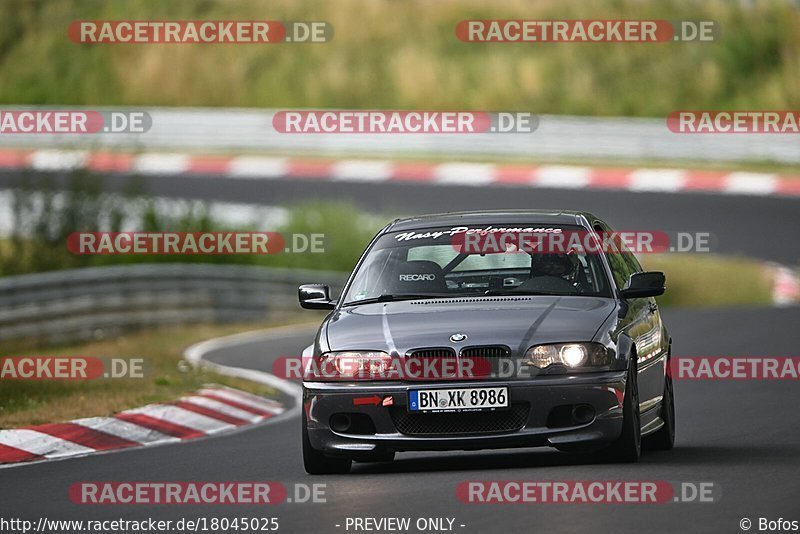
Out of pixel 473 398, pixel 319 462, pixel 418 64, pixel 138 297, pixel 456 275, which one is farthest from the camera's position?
pixel 418 64

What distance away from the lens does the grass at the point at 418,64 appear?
42906mm

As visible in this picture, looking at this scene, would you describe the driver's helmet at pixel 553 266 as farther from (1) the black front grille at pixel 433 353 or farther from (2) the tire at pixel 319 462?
(2) the tire at pixel 319 462

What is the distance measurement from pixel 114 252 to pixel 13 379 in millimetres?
8448

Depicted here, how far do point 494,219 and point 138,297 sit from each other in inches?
474

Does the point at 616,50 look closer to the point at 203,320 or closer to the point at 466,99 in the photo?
the point at 466,99

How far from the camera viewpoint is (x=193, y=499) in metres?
9.41

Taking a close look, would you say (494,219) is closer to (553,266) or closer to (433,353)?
(553,266)

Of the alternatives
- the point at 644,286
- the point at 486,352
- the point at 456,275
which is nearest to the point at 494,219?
the point at 456,275

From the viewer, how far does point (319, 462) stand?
10055mm

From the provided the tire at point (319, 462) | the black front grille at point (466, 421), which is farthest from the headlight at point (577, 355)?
the tire at point (319, 462)

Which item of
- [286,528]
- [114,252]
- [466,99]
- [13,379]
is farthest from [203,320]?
[466,99]

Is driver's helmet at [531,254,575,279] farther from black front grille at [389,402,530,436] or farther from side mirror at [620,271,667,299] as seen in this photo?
black front grille at [389,402,530,436]

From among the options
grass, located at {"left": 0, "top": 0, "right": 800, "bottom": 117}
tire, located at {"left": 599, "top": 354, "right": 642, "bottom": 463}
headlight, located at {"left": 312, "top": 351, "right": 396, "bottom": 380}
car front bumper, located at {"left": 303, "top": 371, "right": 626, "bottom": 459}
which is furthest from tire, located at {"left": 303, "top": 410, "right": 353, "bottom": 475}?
grass, located at {"left": 0, "top": 0, "right": 800, "bottom": 117}

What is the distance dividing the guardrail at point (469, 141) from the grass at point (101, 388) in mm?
13649
